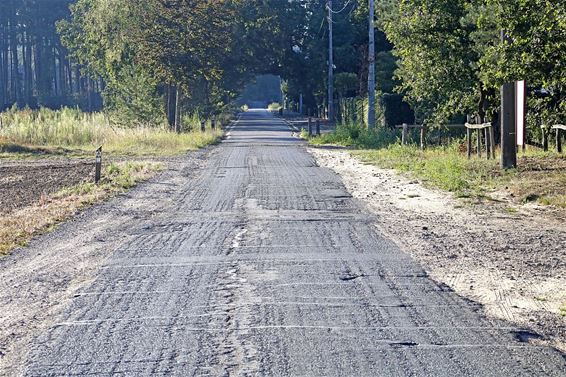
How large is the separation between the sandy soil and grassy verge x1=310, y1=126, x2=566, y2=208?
0.72 m

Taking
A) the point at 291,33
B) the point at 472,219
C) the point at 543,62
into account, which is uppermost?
the point at 291,33

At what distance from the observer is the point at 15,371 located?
6.62m

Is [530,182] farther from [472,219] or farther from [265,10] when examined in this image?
[265,10]

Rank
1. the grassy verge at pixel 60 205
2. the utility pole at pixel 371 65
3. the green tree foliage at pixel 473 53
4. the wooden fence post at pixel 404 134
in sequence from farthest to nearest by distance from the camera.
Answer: the utility pole at pixel 371 65, the wooden fence post at pixel 404 134, the green tree foliage at pixel 473 53, the grassy verge at pixel 60 205

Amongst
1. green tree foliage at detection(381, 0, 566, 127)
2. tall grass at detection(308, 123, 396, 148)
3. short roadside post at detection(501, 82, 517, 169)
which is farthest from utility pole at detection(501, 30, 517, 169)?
tall grass at detection(308, 123, 396, 148)

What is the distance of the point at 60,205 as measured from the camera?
58.5 feet

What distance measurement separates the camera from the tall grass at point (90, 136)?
128 ft

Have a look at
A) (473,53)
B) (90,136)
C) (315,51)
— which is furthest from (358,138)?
(315,51)

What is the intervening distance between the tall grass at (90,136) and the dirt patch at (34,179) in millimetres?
6051

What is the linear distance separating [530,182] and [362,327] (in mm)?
12743

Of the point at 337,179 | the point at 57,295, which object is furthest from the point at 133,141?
the point at 57,295

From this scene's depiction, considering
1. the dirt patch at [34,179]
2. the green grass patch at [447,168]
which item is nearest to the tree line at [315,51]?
the green grass patch at [447,168]

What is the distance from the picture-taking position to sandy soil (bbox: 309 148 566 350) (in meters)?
8.88

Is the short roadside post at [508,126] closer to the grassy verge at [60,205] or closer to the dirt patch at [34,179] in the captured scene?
the grassy verge at [60,205]
